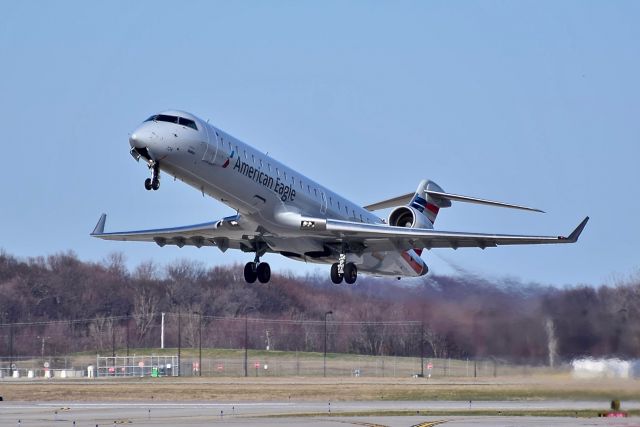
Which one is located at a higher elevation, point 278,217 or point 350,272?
point 278,217

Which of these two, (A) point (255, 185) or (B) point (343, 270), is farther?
(B) point (343, 270)

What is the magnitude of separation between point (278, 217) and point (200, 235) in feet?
16.7

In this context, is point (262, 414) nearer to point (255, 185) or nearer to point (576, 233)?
point (255, 185)

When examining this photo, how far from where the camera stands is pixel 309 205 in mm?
38781

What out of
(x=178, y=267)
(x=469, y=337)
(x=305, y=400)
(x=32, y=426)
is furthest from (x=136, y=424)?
(x=178, y=267)

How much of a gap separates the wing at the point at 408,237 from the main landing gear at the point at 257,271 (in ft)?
10.1

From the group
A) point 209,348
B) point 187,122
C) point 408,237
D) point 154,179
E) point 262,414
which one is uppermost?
point 187,122

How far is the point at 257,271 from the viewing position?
4141 centimetres

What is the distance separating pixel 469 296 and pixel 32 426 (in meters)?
15.0

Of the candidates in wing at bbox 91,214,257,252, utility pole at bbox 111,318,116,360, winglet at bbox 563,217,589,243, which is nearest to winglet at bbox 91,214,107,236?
wing at bbox 91,214,257,252

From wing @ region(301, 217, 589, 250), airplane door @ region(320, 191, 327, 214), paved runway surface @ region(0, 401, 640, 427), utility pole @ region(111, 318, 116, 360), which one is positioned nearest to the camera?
paved runway surface @ region(0, 401, 640, 427)

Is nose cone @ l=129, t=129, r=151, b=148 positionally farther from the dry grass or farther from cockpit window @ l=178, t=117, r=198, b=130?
the dry grass

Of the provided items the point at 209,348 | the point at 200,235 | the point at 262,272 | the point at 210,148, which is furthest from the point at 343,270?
the point at 209,348

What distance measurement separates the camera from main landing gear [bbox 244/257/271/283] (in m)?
41.3
